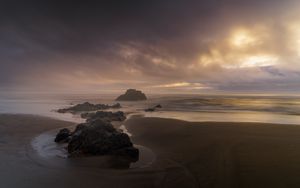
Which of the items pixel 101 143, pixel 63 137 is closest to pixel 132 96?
pixel 63 137

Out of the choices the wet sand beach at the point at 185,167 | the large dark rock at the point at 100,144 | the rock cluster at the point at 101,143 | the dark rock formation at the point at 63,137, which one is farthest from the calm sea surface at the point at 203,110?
the large dark rock at the point at 100,144

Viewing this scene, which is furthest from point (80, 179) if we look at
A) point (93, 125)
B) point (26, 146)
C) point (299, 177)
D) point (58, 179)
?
point (299, 177)

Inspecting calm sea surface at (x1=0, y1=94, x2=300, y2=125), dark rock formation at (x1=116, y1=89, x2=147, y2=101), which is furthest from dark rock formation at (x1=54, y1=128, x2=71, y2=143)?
dark rock formation at (x1=116, y1=89, x2=147, y2=101)

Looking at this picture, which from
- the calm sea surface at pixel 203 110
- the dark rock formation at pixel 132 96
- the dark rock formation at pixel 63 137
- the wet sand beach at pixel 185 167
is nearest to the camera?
the wet sand beach at pixel 185 167

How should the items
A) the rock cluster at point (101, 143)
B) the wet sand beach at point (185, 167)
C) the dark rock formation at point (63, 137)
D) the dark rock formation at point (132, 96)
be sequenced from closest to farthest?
the wet sand beach at point (185, 167) → the rock cluster at point (101, 143) → the dark rock formation at point (63, 137) → the dark rock formation at point (132, 96)

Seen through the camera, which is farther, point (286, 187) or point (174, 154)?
point (174, 154)

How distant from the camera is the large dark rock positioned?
1627 centimetres

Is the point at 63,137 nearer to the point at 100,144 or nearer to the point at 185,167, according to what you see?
the point at 100,144

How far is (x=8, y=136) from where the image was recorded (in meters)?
23.1

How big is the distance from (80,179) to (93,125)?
6.51m

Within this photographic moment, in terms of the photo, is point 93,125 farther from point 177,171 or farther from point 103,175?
point 177,171

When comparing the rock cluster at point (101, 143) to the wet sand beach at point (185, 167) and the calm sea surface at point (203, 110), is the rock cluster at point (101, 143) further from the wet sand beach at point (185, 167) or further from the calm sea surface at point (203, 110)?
the calm sea surface at point (203, 110)

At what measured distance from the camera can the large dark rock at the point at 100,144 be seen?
53.4 ft

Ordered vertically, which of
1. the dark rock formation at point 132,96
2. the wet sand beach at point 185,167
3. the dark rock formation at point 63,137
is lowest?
the wet sand beach at point 185,167
